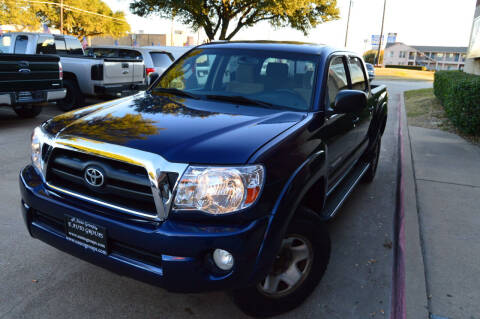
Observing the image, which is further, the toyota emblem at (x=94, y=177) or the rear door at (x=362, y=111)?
the rear door at (x=362, y=111)

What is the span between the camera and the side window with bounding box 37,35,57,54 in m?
10.1

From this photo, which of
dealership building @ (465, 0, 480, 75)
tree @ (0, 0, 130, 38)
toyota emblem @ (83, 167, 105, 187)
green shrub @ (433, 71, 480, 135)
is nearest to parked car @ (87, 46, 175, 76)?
green shrub @ (433, 71, 480, 135)

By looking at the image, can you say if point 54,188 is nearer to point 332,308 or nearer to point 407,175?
point 332,308

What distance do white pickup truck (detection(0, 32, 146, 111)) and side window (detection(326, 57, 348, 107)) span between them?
7.03 meters

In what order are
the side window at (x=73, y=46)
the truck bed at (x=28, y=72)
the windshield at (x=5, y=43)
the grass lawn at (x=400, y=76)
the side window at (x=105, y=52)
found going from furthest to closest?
the grass lawn at (x=400, y=76) < the side window at (x=105, y=52) < the side window at (x=73, y=46) < the windshield at (x=5, y=43) < the truck bed at (x=28, y=72)

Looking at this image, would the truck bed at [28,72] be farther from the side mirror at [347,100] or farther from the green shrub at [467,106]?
the green shrub at [467,106]

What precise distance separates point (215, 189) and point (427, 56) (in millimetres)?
138713

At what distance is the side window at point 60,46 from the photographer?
10.9 meters

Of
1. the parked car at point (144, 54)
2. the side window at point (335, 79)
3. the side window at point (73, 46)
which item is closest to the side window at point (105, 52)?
the parked car at point (144, 54)

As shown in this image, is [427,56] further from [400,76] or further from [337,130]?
[337,130]

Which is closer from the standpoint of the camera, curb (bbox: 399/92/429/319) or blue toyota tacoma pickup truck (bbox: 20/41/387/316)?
blue toyota tacoma pickup truck (bbox: 20/41/387/316)

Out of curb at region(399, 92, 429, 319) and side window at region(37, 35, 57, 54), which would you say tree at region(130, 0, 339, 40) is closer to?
side window at region(37, 35, 57, 54)

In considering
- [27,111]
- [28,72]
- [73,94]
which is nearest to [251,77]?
[28,72]

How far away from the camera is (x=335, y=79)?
3.69 metres
